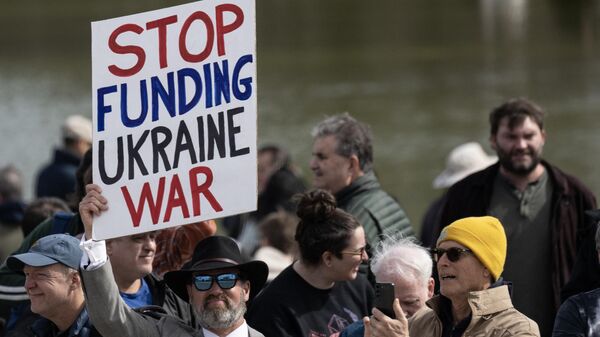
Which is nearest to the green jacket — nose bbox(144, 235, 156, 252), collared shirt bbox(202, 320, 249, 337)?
nose bbox(144, 235, 156, 252)

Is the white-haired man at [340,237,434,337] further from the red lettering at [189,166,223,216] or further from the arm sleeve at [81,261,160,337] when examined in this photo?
the arm sleeve at [81,261,160,337]

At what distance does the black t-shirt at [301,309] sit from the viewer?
20.7ft

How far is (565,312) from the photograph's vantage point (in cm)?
539

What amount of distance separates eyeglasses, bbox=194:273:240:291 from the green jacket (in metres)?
1.61

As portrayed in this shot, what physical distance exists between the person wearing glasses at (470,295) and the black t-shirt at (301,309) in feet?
2.67

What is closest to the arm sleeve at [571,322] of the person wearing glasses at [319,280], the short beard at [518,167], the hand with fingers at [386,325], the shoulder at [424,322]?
the shoulder at [424,322]

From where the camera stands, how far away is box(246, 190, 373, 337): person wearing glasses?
6.35m

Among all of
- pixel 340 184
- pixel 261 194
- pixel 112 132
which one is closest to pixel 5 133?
pixel 261 194

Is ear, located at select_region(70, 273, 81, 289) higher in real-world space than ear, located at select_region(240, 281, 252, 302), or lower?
higher

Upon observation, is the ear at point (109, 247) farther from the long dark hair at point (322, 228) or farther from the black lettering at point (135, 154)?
the long dark hair at point (322, 228)

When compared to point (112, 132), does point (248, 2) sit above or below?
above

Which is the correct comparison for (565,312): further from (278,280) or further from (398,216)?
(398,216)

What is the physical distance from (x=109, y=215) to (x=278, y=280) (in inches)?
47.9

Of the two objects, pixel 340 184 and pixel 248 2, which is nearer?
pixel 248 2
